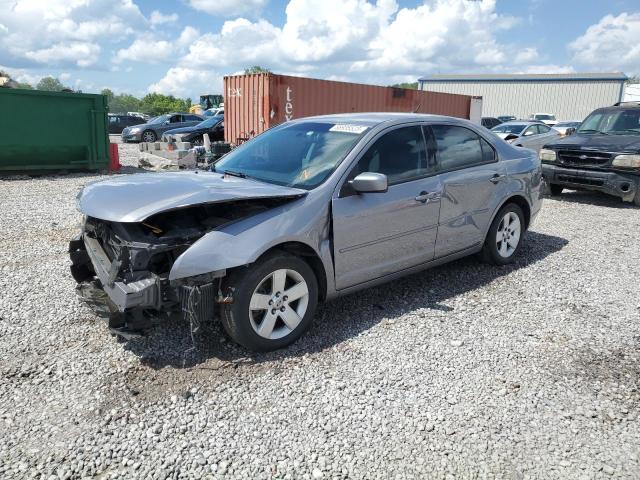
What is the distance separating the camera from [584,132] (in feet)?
35.4

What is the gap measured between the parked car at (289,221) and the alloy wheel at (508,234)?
0.35m

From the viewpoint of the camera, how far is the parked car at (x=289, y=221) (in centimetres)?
341

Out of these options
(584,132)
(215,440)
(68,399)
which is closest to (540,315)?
(215,440)

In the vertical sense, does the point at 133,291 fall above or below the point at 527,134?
below

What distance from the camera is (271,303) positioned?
146 inches

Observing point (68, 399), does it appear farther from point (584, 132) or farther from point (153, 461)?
point (584, 132)

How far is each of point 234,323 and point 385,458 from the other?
4.34 feet

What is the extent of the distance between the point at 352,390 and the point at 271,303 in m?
0.81

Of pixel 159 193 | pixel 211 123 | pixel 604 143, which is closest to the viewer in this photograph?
pixel 159 193

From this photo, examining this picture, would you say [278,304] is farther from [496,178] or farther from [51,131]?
[51,131]

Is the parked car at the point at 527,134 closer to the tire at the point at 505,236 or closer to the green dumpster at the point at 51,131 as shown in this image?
the tire at the point at 505,236

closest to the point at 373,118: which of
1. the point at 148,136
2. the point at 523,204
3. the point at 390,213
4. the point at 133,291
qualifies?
the point at 390,213

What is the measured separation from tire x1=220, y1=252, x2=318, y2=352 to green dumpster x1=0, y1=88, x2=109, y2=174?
10889 millimetres

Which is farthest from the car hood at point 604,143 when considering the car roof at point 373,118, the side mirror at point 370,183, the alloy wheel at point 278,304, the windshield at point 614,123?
the alloy wheel at point 278,304
